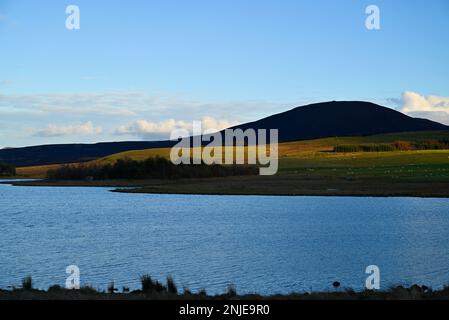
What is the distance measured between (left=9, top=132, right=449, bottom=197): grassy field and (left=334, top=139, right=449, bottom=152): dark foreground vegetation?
5389mm

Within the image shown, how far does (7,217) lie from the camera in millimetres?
54750

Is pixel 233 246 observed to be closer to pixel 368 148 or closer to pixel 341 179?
pixel 341 179

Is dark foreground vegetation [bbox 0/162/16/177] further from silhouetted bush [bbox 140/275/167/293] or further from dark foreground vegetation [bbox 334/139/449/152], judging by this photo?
silhouetted bush [bbox 140/275/167/293]

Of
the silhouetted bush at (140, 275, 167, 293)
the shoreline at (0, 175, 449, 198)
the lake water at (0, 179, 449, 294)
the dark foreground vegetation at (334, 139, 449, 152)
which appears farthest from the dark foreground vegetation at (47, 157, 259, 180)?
the silhouetted bush at (140, 275, 167, 293)

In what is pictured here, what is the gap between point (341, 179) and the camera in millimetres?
99188

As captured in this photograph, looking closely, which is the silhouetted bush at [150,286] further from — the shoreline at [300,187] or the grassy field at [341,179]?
the grassy field at [341,179]

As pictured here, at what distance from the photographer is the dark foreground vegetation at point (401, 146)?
159m

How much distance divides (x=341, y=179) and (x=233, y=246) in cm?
6689

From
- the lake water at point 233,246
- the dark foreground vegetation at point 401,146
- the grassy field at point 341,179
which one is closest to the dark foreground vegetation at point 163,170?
the grassy field at point 341,179

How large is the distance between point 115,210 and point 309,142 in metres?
141

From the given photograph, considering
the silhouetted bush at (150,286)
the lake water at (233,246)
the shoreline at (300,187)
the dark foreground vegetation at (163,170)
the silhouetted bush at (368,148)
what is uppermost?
the silhouetted bush at (368,148)

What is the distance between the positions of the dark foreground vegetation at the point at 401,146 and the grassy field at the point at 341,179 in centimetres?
539
